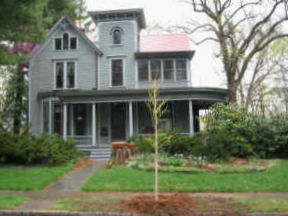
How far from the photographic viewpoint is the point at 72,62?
63.3 ft

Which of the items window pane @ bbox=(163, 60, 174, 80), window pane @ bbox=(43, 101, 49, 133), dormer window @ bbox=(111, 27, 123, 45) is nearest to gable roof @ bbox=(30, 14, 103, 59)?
dormer window @ bbox=(111, 27, 123, 45)

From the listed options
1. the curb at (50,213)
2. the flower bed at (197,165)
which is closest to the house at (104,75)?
the flower bed at (197,165)

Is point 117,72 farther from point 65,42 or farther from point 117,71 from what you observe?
point 65,42

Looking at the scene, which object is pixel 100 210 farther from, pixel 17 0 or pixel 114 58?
pixel 114 58

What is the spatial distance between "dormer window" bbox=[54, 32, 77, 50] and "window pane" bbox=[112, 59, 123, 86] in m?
3.12

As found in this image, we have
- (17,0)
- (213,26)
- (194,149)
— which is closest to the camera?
(17,0)

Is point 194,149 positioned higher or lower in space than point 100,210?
higher

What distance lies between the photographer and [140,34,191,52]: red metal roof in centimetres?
2013

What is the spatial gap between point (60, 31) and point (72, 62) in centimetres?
Answer: 240

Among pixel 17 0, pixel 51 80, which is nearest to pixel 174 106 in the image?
pixel 51 80

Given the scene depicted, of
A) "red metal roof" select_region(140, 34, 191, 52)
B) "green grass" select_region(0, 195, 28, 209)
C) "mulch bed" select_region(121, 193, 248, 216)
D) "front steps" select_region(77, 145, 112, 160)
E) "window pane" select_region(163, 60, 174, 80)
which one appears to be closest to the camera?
"mulch bed" select_region(121, 193, 248, 216)

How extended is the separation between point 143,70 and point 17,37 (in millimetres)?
8495

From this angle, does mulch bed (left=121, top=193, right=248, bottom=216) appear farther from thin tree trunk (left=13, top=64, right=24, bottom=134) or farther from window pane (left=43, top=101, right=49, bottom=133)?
thin tree trunk (left=13, top=64, right=24, bottom=134)

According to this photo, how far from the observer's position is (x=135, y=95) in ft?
54.2
